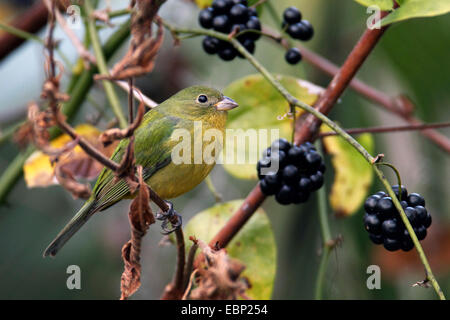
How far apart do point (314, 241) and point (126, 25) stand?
1.59 meters

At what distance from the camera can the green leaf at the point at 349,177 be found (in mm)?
2463

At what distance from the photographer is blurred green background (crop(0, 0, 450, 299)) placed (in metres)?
3.11

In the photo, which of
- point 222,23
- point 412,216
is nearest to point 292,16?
point 222,23

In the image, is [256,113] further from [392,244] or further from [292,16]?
[392,244]

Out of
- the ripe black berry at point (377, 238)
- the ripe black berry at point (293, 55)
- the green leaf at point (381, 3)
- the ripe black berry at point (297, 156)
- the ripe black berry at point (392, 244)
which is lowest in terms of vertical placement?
the ripe black berry at point (377, 238)

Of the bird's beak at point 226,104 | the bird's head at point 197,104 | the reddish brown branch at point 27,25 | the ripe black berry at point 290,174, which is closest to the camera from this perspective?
the ripe black berry at point 290,174

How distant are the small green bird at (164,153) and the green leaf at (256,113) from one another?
0.19ft

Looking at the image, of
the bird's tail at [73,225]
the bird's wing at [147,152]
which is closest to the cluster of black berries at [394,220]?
the bird's wing at [147,152]

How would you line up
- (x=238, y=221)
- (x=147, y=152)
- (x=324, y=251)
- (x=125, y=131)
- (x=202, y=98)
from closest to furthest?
(x=125, y=131), (x=238, y=221), (x=324, y=251), (x=147, y=152), (x=202, y=98)

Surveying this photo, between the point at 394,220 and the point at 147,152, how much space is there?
3.49 feet

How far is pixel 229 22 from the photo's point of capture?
209 cm

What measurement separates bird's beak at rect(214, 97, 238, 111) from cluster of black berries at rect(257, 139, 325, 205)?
19.5 inches

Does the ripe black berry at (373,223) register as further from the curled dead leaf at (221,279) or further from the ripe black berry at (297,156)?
the curled dead leaf at (221,279)

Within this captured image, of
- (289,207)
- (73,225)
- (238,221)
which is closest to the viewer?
(238,221)
